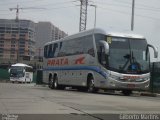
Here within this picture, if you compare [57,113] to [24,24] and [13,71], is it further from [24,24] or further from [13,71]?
[24,24]

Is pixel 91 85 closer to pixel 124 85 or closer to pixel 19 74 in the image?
pixel 124 85

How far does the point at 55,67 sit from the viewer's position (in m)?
37.9

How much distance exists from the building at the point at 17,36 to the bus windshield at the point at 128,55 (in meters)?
97.5

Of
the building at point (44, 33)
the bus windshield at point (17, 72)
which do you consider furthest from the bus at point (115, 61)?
the building at point (44, 33)

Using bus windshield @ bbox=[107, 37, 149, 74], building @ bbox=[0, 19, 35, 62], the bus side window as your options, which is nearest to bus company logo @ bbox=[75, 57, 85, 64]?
the bus side window

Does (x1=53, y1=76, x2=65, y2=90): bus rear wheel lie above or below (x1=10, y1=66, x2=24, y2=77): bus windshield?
below

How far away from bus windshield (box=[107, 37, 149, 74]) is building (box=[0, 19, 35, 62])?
97.5 metres

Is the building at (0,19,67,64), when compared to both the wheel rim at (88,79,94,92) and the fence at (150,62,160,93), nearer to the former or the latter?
the fence at (150,62,160,93)

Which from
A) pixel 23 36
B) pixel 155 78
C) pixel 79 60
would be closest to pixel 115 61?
pixel 79 60

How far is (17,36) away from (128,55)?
336 ft

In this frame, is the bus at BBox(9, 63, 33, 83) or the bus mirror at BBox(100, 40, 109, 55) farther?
the bus at BBox(9, 63, 33, 83)

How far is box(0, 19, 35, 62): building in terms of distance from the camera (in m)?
127

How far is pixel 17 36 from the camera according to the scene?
12800cm

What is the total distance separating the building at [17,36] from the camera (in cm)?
12662
